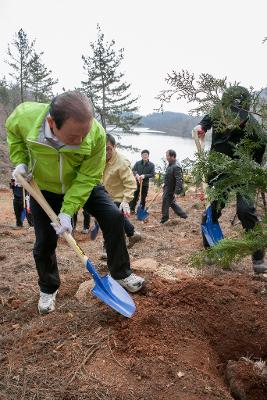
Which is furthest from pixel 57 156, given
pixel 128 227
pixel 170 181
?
pixel 170 181

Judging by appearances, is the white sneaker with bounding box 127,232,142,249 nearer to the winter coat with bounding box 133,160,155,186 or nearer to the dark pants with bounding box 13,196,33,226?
the dark pants with bounding box 13,196,33,226

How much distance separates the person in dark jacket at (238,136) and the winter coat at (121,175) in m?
1.11

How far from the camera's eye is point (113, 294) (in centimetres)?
292

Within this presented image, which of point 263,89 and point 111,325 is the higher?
point 263,89

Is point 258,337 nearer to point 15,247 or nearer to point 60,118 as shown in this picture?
point 60,118

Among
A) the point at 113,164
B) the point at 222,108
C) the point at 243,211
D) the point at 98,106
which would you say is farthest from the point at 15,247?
the point at 98,106

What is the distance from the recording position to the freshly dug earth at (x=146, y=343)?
2291 millimetres

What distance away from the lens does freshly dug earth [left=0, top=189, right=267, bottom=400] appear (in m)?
2.29

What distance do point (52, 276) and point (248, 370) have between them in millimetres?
1668

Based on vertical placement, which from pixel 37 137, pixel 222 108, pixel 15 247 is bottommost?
pixel 15 247

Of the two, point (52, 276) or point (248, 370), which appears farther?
→ point (52, 276)

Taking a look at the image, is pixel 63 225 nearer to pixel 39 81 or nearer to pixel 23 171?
pixel 23 171

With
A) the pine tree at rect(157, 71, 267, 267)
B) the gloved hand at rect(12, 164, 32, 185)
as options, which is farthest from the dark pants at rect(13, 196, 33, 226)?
the pine tree at rect(157, 71, 267, 267)

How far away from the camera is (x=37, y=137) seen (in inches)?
108
